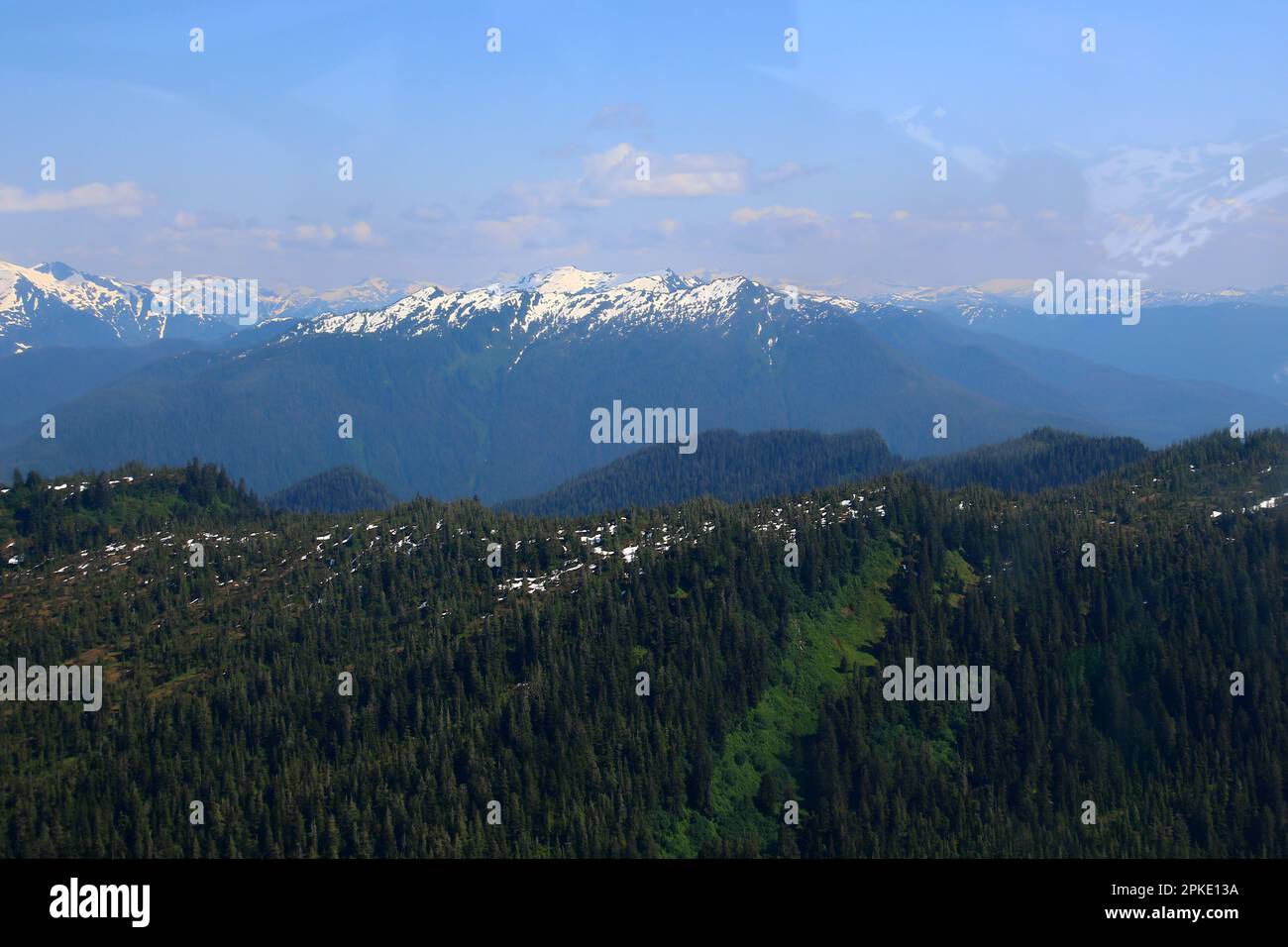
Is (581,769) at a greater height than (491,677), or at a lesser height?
lesser
